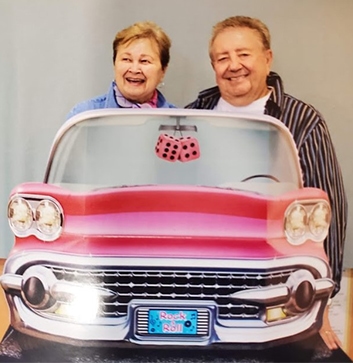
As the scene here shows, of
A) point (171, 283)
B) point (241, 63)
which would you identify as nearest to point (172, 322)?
point (171, 283)

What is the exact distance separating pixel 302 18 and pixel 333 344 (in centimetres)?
105

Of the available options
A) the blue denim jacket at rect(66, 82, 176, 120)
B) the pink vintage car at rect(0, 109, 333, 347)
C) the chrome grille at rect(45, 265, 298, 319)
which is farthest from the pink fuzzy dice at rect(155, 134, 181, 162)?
the chrome grille at rect(45, 265, 298, 319)

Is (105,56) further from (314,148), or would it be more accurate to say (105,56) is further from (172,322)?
(172,322)

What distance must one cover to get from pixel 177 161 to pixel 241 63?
0.37 metres

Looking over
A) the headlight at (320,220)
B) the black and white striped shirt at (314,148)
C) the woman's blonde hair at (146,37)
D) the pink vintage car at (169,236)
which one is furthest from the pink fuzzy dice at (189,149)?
the headlight at (320,220)

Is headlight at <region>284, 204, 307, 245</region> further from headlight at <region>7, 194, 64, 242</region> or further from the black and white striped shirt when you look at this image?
headlight at <region>7, 194, 64, 242</region>

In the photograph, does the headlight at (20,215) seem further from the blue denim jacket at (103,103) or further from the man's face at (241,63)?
the man's face at (241,63)

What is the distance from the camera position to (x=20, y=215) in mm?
1649

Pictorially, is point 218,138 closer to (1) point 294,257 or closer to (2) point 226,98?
(2) point 226,98

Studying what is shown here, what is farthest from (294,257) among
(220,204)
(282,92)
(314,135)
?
(282,92)

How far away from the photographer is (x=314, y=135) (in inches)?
67.3

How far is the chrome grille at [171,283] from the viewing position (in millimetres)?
1590

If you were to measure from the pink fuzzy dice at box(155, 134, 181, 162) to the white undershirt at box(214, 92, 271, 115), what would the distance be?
0.18 meters

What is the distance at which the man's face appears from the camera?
1675mm
